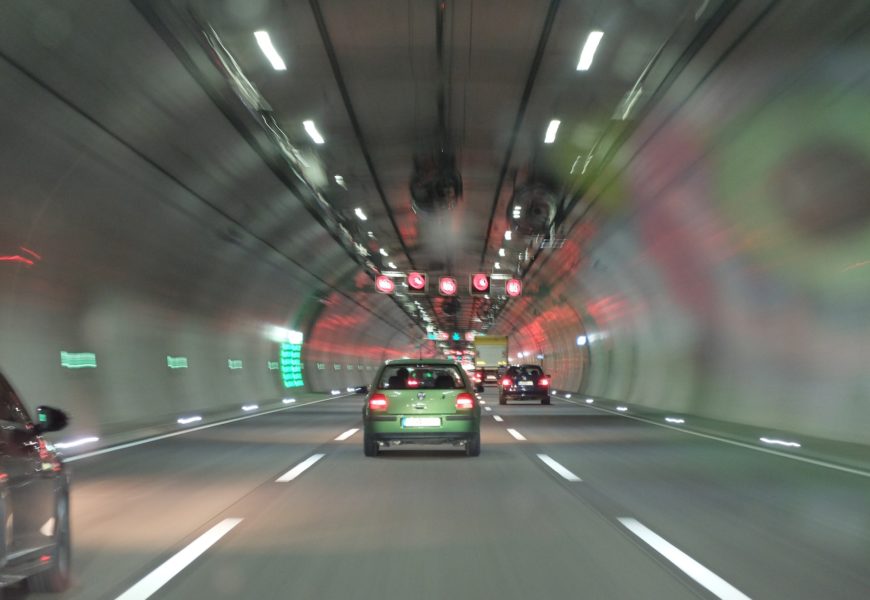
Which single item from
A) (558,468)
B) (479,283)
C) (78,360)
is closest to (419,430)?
(558,468)

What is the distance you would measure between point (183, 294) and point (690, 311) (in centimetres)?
1364

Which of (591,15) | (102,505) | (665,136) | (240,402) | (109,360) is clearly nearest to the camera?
(102,505)

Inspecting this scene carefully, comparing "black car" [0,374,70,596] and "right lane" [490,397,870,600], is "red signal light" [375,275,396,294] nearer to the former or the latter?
"right lane" [490,397,870,600]

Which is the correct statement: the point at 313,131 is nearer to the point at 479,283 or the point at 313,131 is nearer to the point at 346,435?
the point at 346,435

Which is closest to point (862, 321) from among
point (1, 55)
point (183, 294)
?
point (1, 55)

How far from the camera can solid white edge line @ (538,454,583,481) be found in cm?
1338

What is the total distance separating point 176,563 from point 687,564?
361 centimetres

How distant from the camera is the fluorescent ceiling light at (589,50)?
15.7 meters

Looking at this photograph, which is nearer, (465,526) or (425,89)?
(465,526)

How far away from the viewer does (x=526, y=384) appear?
131 feet

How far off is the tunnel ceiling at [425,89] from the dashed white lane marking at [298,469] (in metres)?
5.90

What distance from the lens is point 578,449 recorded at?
18000 millimetres

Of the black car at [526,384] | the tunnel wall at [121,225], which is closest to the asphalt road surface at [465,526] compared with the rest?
the tunnel wall at [121,225]

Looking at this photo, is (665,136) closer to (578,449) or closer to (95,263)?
(578,449)
